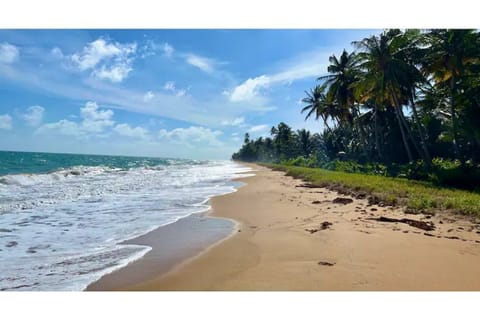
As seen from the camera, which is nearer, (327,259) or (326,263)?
(326,263)

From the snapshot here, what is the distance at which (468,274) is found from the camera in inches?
138

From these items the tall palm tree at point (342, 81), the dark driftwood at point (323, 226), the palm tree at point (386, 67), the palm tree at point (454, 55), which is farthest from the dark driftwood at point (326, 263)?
the tall palm tree at point (342, 81)

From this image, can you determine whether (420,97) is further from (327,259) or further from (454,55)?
(327,259)

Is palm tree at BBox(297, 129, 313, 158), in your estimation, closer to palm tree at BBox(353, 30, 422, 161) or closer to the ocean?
palm tree at BBox(353, 30, 422, 161)

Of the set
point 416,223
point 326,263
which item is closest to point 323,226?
point 416,223

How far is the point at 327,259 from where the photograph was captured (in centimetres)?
404

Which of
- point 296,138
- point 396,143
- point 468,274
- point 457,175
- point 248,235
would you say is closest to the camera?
point 468,274

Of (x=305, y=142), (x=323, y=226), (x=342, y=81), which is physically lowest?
(x=323, y=226)

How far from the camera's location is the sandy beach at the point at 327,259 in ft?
11.1

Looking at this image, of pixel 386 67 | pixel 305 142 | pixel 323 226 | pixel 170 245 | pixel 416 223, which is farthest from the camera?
pixel 305 142

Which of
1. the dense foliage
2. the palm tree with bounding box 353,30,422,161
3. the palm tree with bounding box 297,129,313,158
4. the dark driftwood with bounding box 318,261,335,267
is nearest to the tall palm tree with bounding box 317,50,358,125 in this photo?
the dense foliage
